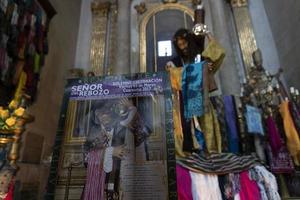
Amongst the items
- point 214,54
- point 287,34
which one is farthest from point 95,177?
point 287,34

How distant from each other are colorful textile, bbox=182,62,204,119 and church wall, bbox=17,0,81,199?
221 cm

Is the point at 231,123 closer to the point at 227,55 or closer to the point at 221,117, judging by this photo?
the point at 221,117

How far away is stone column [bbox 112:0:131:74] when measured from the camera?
172 inches

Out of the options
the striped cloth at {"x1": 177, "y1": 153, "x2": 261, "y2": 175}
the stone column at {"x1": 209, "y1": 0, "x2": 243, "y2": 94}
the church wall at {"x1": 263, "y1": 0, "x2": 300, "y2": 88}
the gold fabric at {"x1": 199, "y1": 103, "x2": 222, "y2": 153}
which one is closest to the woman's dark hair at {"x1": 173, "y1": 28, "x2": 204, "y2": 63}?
the stone column at {"x1": 209, "y1": 0, "x2": 243, "y2": 94}

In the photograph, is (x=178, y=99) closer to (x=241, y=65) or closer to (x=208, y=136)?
(x=208, y=136)

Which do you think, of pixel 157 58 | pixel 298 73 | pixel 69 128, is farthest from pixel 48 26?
pixel 298 73

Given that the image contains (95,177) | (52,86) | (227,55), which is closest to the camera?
(95,177)

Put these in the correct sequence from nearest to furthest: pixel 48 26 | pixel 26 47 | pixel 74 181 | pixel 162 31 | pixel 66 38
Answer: pixel 74 181
pixel 26 47
pixel 48 26
pixel 66 38
pixel 162 31

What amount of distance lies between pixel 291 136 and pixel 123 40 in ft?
11.6

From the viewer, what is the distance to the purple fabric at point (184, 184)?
197 centimetres

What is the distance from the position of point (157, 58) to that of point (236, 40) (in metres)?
1.90

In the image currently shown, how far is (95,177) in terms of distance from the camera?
46.2 inches

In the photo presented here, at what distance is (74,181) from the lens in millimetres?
1192

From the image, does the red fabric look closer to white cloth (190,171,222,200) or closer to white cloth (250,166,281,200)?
white cloth (250,166,281,200)
